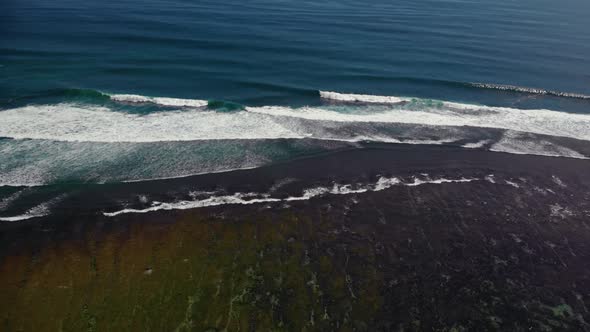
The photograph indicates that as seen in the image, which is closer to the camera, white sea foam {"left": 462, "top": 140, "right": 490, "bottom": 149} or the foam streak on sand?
the foam streak on sand

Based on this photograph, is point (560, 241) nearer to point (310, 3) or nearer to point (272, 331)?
point (272, 331)

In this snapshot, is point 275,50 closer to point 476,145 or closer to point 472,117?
point 472,117

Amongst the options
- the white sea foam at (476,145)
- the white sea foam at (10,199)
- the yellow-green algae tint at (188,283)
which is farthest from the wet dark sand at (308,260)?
the white sea foam at (476,145)

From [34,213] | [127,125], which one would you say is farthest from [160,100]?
[34,213]

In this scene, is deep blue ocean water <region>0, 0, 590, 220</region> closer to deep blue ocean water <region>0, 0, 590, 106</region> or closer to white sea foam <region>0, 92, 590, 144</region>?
white sea foam <region>0, 92, 590, 144</region>

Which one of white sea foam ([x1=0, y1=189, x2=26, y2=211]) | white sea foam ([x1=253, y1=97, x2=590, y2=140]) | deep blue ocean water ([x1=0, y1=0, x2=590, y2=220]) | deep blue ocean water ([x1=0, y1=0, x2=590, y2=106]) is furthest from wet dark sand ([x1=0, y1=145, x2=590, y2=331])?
deep blue ocean water ([x1=0, y1=0, x2=590, y2=106])

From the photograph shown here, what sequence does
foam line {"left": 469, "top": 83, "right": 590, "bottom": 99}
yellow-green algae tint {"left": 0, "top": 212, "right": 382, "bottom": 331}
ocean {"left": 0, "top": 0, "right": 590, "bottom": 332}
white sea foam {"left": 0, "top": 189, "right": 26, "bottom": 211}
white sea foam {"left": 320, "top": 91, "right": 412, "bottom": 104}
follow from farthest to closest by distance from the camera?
foam line {"left": 469, "top": 83, "right": 590, "bottom": 99}, white sea foam {"left": 320, "top": 91, "right": 412, "bottom": 104}, white sea foam {"left": 0, "top": 189, "right": 26, "bottom": 211}, ocean {"left": 0, "top": 0, "right": 590, "bottom": 332}, yellow-green algae tint {"left": 0, "top": 212, "right": 382, "bottom": 331}
